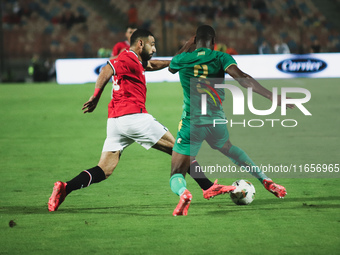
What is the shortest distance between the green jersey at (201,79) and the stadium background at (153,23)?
25022mm

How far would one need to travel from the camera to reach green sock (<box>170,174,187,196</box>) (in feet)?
19.8

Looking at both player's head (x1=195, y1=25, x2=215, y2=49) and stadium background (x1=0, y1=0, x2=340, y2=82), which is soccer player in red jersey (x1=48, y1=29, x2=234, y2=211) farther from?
stadium background (x1=0, y1=0, x2=340, y2=82)

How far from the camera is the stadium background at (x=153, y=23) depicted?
32719 mm

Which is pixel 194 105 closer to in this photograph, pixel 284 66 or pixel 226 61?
pixel 226 61

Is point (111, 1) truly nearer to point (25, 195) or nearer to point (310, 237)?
point (25, 195)

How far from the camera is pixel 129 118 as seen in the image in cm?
663

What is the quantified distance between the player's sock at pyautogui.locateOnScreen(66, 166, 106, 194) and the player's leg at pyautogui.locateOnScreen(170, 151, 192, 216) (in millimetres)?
850

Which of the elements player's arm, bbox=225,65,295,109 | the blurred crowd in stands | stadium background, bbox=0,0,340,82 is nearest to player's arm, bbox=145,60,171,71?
player's arm, bbox=225,65,295,109

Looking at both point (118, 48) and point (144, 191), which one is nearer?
point (144, 191)

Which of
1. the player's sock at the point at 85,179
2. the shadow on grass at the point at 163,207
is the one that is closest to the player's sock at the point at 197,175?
the shadow on grass at the point at 163,207

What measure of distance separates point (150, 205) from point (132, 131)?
33.4 inches

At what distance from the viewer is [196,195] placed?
727 cm

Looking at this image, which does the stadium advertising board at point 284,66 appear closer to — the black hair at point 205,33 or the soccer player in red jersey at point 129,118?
the soccer player in red jersey at point 129,118

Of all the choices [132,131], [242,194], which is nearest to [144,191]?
[132,131]
